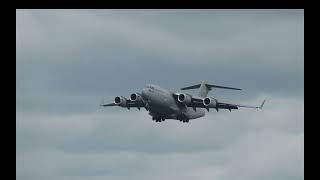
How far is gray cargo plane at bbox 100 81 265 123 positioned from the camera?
8169 centimetres

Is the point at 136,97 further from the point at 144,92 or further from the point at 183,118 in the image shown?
the point at 183,118

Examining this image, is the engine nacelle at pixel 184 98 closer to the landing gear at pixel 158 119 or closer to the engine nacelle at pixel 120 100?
the landing gear at pixel 158 119

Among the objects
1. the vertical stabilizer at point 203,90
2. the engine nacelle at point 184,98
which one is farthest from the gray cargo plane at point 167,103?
the vertical stabilizer at point 203,90

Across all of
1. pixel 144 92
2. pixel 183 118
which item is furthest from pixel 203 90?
pixel 144 92

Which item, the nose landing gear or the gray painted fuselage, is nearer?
the gray painted fuselage

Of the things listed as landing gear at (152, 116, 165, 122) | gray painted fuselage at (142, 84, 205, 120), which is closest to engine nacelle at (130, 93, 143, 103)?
gray painted fuselage at (142, 84, 205, 120)

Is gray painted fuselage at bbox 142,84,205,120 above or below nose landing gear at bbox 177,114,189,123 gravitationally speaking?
above

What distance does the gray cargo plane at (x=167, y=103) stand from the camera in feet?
268

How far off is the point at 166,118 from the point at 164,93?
4479 millimetres

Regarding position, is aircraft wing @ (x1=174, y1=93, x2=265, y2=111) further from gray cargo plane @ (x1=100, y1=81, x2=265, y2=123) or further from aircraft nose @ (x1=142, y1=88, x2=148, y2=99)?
aircraft nose @ (x1=142, y1=88, x2=148, y2=99)

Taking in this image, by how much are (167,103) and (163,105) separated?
0.84 meters

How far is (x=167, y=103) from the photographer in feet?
275
